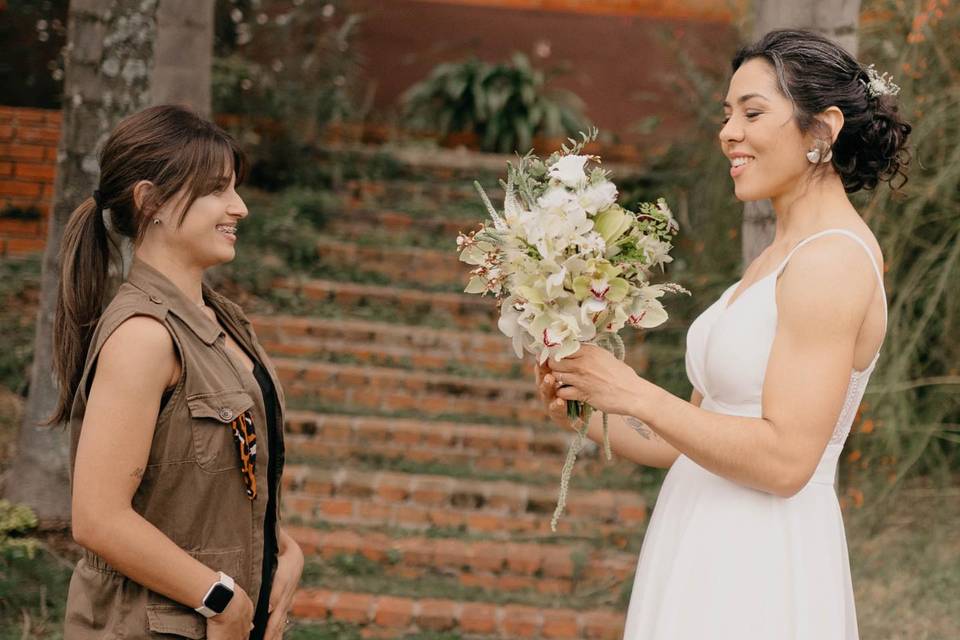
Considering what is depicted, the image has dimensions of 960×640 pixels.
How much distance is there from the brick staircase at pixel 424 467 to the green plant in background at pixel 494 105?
1222 millimetres

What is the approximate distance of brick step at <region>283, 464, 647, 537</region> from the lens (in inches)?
224

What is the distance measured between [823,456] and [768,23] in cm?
187

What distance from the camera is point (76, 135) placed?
4.75 metres

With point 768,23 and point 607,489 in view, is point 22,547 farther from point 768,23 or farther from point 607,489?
point 768,23

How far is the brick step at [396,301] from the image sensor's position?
772 centimetres

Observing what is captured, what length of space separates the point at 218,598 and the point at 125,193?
847mm

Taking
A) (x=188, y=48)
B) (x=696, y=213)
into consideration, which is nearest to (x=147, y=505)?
(x=188, y=48)

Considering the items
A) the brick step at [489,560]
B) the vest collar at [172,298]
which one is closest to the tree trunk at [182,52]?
the brick step at [489,560]

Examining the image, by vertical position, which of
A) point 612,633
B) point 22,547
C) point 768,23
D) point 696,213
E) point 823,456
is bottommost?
point 612,633

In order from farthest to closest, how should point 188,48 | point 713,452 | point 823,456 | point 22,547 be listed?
1. point 188,48
2. point 22,547
3. point 823,456
4. point 713,452

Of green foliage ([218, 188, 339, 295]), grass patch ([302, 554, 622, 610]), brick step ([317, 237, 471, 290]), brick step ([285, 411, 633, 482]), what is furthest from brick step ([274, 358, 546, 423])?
grass patch ([302, 554, 622, 610])

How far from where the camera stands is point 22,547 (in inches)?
172

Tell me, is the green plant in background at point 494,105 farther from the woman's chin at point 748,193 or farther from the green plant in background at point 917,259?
the woman's chin at point 748,193

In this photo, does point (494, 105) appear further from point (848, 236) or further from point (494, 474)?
point (848, 236)
